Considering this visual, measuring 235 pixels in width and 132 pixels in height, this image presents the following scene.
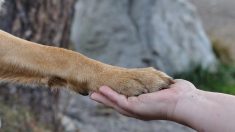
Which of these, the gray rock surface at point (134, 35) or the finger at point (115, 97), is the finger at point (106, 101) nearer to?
the finger at point (115, 97)

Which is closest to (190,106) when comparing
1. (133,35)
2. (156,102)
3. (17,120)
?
(156,102)

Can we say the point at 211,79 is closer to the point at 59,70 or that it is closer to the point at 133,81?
the point at 59,70

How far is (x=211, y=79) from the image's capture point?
9.34 meters

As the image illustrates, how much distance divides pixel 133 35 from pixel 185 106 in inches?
248

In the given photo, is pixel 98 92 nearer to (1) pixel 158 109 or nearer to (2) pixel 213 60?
(1) pixel 158 109

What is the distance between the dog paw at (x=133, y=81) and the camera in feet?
11.1

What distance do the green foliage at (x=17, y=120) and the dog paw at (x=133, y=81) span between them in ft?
6.24

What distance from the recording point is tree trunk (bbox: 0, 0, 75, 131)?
5.70 meters

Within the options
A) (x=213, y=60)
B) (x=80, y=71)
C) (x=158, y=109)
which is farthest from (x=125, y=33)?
(x=158, y=109)

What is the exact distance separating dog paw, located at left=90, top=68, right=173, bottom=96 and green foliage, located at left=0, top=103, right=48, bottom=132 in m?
1.90

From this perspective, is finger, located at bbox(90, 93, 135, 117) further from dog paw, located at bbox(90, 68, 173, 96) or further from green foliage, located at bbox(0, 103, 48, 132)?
green foliage, located at bbox(0, 103, 48, 132)

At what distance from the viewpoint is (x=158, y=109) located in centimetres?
302

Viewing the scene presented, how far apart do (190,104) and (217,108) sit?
0.12 metres

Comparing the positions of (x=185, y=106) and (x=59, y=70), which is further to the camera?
(x=59, y=70)
